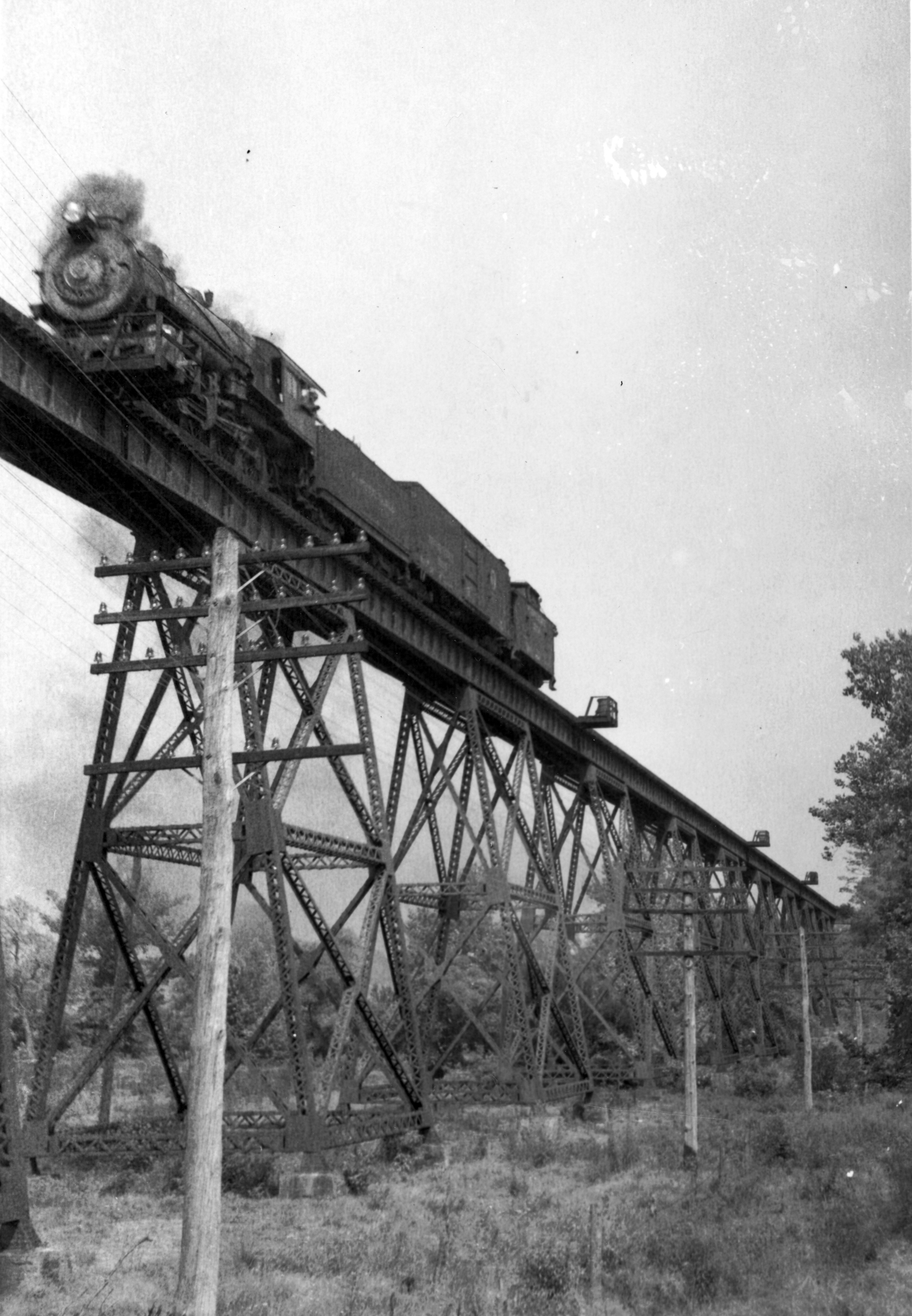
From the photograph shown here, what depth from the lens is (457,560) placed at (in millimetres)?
24969

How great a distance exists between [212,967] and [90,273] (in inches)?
424

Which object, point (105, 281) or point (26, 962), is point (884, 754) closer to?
point (105, 281)

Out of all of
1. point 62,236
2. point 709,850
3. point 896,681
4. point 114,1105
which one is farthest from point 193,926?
point 709,850

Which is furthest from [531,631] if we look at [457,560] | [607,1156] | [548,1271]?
[548,1271]

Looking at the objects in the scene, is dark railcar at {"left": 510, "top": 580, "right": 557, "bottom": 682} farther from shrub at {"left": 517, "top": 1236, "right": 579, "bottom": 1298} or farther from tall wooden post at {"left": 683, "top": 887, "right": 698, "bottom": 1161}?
shrub at {"left": 517, "top": 1236, "right": 579, "bottom": 1298}

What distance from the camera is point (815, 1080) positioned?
35.6 metres

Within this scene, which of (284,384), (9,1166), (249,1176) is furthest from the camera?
(284,384)

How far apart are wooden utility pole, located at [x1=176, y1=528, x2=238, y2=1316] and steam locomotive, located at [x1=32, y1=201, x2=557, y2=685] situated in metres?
6.15

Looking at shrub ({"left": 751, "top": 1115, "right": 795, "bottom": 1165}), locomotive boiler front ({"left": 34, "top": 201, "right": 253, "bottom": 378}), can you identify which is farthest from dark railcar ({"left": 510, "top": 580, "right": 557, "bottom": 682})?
locomotive boiler front ({"left": 34, "top": 201, "right": 253, "bottom": 378})

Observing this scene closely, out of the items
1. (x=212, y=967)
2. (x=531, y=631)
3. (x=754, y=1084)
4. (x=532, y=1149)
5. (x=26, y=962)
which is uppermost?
(x=531, y=631)

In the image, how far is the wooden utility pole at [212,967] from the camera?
7742 mm

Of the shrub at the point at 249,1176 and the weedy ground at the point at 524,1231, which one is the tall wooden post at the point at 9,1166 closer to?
the weedy ground at the point at 524,1231

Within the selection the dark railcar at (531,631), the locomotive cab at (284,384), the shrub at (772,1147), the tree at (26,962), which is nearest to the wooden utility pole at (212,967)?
the locomotive cab at (284,384)

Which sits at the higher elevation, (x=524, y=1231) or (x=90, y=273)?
(x=90, y=273)
